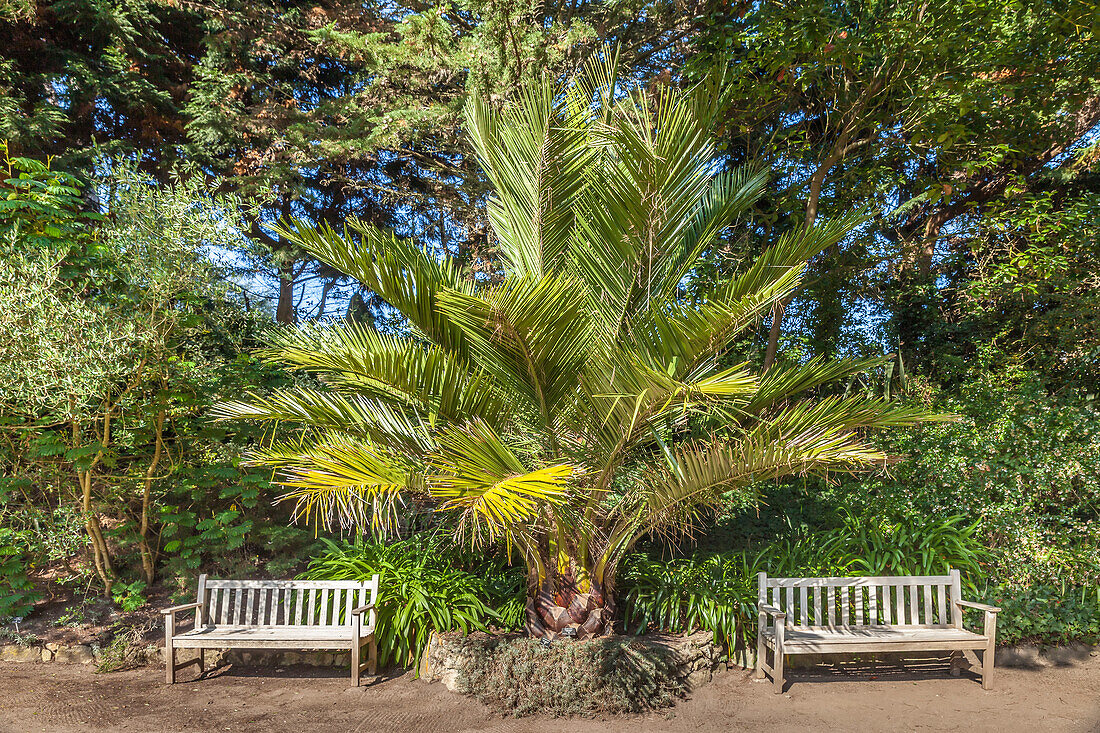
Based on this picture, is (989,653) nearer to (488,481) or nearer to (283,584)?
(488,481)

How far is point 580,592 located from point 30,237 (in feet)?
16.2

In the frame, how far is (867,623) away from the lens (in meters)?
4.48

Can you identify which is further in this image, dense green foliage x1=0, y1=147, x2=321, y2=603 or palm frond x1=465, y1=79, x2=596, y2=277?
dense green foliage x1=0, y1=147, x2=321, y2=603

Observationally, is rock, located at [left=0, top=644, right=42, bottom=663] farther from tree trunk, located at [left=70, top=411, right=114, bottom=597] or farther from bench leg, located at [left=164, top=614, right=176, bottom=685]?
bench leg, located at [left=164, top=614, right=176, bottom=685]

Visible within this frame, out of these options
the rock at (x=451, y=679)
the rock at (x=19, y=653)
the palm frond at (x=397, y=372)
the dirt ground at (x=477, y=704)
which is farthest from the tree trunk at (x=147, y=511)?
the rock at (x=451, y=679)

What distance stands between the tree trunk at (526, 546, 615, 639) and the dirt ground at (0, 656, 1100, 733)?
61 cm

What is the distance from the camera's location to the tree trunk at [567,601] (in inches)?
161

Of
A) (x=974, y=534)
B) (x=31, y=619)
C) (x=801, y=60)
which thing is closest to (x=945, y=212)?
(x=801, y=60)

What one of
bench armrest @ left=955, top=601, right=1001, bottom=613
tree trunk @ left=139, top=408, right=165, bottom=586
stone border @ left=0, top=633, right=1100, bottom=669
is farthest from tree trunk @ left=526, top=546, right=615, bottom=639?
tree trunk @ left=139, top=408, right=165, bottom=586

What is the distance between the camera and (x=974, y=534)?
510cm

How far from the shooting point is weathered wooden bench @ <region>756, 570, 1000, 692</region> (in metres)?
3.94

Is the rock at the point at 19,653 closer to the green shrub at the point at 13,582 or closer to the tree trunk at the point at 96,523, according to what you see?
the green shrub at the point at 13,582

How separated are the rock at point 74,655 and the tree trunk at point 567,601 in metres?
3.42

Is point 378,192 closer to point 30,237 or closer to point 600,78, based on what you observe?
point 30,237
